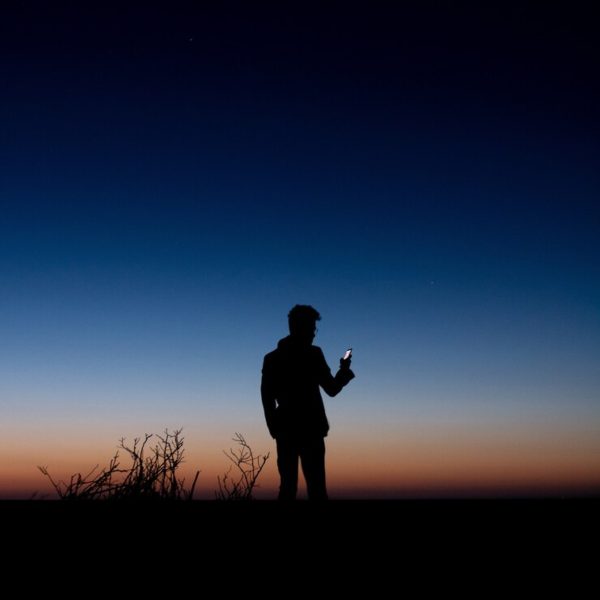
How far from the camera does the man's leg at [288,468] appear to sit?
5195 mm

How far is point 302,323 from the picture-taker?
17.5ft

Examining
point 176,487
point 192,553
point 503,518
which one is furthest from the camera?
point 503,518

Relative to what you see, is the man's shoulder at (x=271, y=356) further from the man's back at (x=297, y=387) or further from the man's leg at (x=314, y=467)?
the man's leg at (x=314, y=467)

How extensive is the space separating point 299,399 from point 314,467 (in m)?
0.60

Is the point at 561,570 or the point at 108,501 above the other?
the point at 108,501

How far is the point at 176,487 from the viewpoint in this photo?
454 cm

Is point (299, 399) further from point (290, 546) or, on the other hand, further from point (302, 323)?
point (290, 546)

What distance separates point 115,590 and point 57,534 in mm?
1448

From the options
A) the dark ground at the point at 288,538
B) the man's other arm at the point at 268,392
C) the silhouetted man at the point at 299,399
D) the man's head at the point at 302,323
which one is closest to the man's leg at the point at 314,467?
the silhouetted man at the point at 299,399

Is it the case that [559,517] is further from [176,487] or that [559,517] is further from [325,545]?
[176,487]

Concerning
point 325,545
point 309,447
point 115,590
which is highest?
point 309,447

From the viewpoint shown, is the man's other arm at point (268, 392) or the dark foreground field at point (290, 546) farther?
the man's other arm at point (268, 392)

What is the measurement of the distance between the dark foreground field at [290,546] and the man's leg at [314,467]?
125 millimetres

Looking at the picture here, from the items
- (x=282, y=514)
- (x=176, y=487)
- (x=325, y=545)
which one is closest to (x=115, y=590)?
(x=325, y=545)
